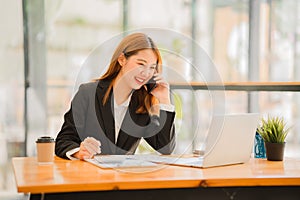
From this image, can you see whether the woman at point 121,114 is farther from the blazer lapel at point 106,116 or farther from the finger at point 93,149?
the finger at point 93,149

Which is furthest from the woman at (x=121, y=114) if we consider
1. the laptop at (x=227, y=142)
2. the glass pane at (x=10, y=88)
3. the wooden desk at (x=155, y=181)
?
the glass pane at (x=10, y=88)

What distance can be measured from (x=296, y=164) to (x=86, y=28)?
8.95 feet

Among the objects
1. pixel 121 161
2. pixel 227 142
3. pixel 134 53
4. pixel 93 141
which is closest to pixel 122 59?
pixel 134 53

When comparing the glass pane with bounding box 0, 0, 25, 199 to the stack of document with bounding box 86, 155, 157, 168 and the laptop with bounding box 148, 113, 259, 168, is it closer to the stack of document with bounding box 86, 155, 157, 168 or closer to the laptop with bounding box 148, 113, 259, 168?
the stack of document with bounding box 86, 155, 157, 168

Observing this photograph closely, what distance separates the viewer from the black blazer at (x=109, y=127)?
7.68 ft

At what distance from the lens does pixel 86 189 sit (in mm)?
1671

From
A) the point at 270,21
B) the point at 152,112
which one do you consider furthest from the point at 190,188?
the point at 270,21

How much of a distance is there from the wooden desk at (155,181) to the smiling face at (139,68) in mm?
421

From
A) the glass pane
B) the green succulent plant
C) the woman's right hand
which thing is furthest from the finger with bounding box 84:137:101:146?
the glass pane

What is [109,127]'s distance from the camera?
236 cm

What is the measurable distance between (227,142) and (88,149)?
22.4 inches

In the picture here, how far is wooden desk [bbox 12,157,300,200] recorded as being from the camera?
5.51 ft

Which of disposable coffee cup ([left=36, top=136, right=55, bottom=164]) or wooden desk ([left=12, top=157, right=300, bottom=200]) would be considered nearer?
wooden desk ([left=12, top=157, right=300, bottom=200])

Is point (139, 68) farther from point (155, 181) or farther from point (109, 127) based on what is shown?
point (155, 181)
